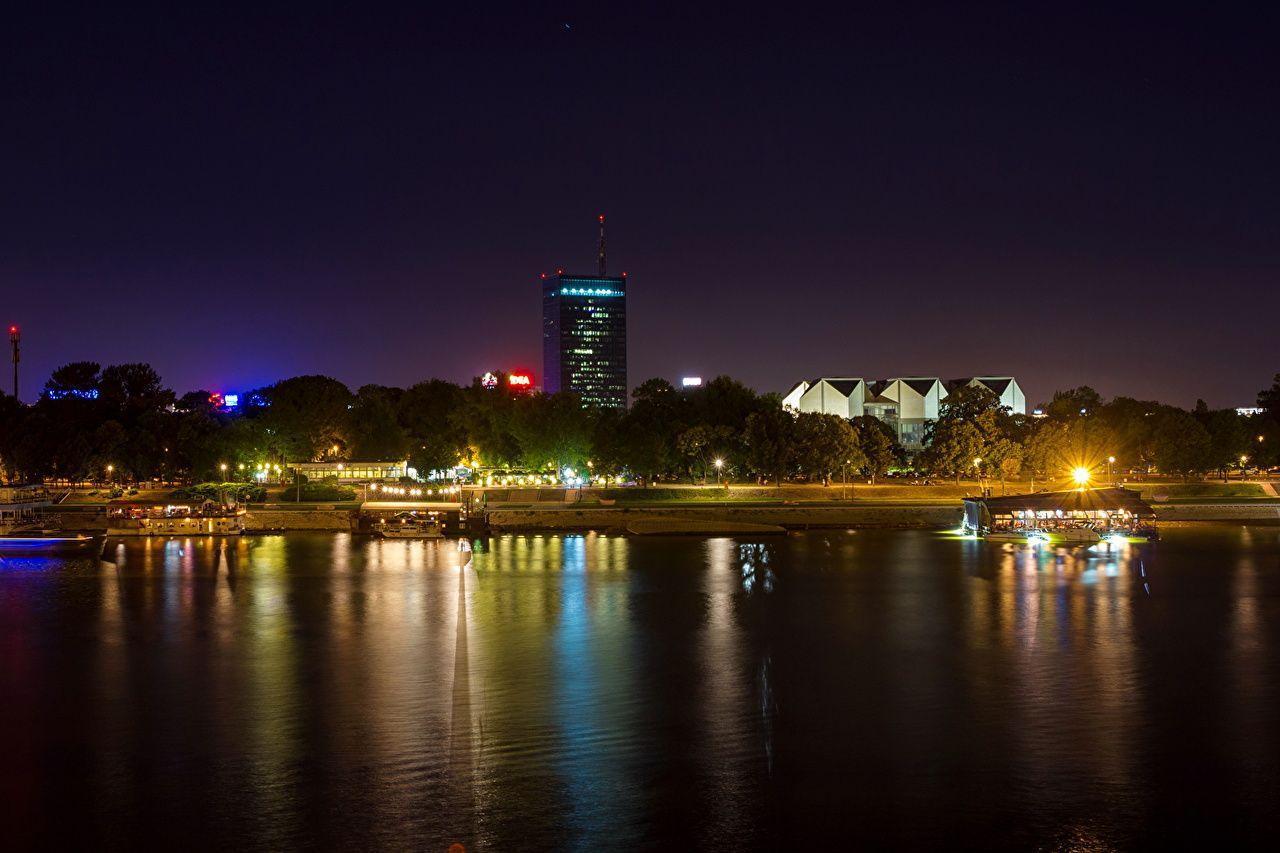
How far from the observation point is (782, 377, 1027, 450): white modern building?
2800 inches

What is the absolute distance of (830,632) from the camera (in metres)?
23.0

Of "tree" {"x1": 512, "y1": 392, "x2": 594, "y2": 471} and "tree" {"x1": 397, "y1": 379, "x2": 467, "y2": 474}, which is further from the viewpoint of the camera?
"tree" {"x1": 397, "y1": 379, "x2": 467, "y2": 474}

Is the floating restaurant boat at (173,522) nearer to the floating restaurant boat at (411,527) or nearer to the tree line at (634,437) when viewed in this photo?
the floating restaurant boat at (411,527)

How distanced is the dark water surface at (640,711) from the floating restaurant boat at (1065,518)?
949 cm

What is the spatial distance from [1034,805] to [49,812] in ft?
36.8

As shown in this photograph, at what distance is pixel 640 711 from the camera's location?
1644 centimetres

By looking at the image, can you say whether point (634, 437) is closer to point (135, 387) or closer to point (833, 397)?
point (833, 397)

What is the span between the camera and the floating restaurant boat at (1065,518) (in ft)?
133

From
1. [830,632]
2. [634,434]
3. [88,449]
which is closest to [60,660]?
[830,632]

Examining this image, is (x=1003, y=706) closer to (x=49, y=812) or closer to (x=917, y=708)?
(x=917, y=708)

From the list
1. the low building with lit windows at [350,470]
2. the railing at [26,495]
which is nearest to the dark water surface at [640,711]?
the railing at [26,495]

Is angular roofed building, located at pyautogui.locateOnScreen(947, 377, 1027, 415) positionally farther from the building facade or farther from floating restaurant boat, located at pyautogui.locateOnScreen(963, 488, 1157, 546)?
the building facade

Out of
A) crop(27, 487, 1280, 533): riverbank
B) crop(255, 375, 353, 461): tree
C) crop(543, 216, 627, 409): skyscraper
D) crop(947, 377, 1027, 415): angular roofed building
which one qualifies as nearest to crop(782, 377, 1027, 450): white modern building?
crop(947, 377, 1027, 415): angular roofed building

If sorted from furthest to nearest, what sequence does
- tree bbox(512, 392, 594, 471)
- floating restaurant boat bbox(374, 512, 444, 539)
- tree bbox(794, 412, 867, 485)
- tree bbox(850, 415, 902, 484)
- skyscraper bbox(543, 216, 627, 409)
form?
skyscraper bbox(543, 216, 627, 409), tree bbox(512, 392, 594, 471), tree bbox(850, 415, 902, 484), tree bbox(794, 412, 867, 485), floating restaurant boat bbox(374, 512, 444, 539)
